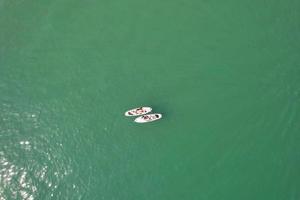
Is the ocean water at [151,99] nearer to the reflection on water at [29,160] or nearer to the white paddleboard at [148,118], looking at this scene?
the reflection on water at [29,160]

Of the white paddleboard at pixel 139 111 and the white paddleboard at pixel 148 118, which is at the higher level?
the white paddleboard at pixel 139 111

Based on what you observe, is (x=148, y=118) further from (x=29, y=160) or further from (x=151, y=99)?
(x=29, y=160)

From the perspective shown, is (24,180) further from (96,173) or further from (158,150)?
(158,150)

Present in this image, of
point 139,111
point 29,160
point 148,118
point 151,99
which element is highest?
point 151,99

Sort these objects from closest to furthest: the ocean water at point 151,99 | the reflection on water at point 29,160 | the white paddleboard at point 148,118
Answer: the ocean water at point 151,99 < the reflection on water at point 29,160 < the white paddleboard at point 148,118

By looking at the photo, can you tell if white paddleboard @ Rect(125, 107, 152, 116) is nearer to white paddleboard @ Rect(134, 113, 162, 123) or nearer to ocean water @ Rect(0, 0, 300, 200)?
white paddleboard @ Rect(134, 113, 162, 123)

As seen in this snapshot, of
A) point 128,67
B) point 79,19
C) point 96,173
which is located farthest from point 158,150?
point 79,19

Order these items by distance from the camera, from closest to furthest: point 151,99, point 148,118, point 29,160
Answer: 1. point 148,118
2. point 29,160
3. point 151,99

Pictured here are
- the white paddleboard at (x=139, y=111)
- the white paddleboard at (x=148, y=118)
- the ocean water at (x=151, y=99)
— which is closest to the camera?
the ocean water at (x=151, y=99)

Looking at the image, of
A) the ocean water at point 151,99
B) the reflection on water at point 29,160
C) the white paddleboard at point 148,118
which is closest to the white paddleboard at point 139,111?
the white paddleboard at point 148,118

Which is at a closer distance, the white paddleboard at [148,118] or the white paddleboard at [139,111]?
the white paddleboard at [148,118]

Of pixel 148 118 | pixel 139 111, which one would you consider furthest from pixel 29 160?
pixel 148 118
